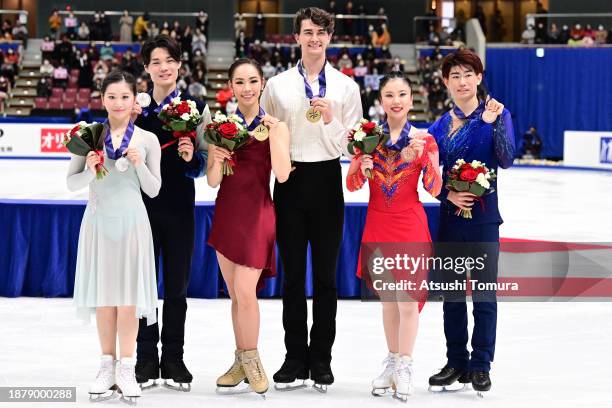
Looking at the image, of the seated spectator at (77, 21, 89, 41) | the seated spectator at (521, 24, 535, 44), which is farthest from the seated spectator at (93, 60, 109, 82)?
the seated spectator at (521, 24, 535, 44)

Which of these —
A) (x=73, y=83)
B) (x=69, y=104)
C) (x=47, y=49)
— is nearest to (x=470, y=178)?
(x=69, y=104)

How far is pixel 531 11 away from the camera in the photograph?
31922 millimetres

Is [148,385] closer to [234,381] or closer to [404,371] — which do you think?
[234,381]

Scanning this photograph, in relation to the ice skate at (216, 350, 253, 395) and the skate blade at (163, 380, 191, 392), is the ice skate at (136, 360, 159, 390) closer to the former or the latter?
the skate blade at (163, 380, 191, 392)

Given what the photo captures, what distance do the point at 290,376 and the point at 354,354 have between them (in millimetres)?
934

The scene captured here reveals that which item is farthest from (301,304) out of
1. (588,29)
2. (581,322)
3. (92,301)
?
(588,29)

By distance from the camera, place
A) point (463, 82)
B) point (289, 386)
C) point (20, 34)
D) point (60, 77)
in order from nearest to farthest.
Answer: point (463, 82) < point (289, 386) < point (60, 77) < point (20, 34)

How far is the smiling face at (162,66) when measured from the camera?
473 centimetres

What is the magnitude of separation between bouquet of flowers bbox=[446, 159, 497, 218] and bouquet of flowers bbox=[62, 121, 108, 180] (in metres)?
1.61

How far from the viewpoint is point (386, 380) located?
475 centimetres

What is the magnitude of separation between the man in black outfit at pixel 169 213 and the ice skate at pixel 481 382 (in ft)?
4.52

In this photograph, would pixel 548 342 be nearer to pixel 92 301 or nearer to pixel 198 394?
pixel 198 394

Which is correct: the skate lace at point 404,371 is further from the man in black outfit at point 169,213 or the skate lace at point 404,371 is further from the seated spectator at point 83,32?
the seated spectator at point 83,32

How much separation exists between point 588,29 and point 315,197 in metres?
24.1
